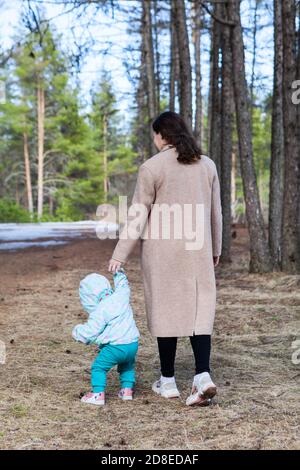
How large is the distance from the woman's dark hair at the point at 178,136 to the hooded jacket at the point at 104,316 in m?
0.99

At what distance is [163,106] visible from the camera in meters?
45.8

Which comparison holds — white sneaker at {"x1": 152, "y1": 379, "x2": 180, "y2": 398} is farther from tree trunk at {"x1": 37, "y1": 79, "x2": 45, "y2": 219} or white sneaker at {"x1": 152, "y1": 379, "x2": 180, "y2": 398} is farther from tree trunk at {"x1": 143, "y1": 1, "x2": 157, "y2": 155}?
tree trunk at {"x1": 37, "y1": 79, "x2": 45, "y2": 219}

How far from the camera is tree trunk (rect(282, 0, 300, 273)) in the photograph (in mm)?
10188

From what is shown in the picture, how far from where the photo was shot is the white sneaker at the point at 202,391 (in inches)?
163

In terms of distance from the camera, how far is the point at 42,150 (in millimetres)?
43812

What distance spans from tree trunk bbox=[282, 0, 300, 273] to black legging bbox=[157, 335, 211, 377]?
631 centimetres

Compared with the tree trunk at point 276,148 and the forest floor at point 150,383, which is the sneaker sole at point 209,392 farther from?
the tree trunk at point 276,148

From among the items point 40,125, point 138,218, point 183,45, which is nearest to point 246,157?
point 183,45

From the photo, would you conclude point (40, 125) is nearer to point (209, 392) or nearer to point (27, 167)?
point (27, 167)

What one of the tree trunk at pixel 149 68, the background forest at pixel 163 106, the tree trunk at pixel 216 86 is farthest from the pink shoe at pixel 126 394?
the tree trunk at pixel 149 68

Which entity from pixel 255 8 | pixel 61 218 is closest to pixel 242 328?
pixel 255 8

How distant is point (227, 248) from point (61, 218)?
3041cm

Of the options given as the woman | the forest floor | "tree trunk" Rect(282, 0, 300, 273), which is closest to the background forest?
"tree trunk" Rect(282, 0, 300, 273)
